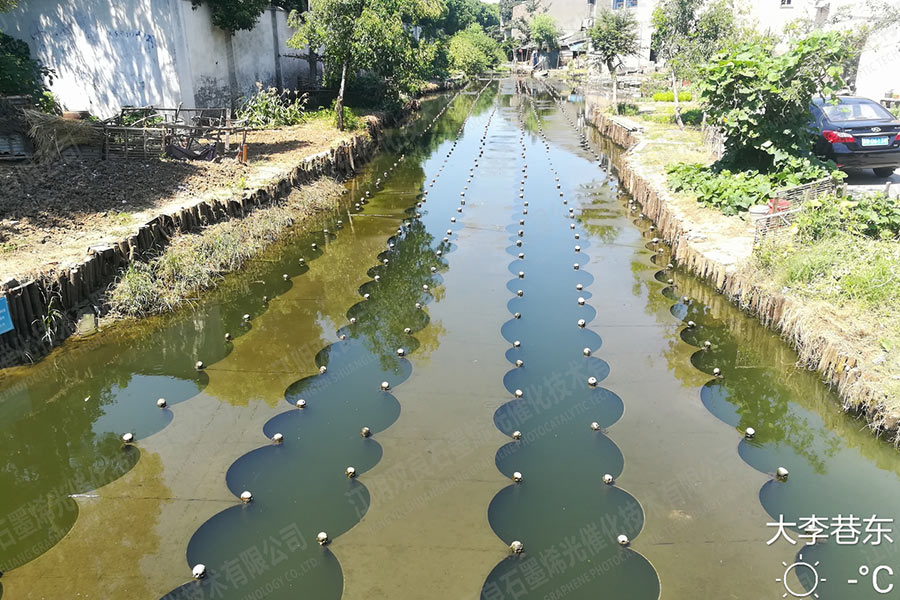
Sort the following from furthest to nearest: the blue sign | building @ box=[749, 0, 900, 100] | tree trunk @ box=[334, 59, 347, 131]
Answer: building @ box=[749, 0, 900, 100] → tree trunk @ box=[334, 59, 347, 131] → the blue sign

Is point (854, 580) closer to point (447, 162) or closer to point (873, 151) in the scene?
point (873, 151)

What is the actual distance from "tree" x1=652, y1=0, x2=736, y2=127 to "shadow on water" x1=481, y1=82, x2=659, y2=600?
11522 millimetres

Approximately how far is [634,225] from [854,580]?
8245mm

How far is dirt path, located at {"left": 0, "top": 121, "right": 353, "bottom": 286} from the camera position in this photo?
788 centimetres

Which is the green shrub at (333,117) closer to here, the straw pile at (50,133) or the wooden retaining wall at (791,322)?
the straw pile at (50,133)

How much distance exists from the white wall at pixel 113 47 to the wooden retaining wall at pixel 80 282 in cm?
594

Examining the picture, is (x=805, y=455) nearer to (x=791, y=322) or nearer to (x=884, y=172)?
(x=791, y=322)

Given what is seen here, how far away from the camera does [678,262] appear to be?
383 inches

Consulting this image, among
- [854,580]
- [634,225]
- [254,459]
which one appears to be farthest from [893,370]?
[634,225]

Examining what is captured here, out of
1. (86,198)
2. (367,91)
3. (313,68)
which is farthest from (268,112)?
(86,198)

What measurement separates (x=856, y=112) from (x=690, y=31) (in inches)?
356

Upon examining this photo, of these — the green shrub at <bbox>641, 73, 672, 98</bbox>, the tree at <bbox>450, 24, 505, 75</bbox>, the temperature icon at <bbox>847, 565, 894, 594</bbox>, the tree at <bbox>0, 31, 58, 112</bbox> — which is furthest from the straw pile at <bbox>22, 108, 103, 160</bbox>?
the tree at <bbox>450, 24, 505, 75</bbox>

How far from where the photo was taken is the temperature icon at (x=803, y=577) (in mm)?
4195

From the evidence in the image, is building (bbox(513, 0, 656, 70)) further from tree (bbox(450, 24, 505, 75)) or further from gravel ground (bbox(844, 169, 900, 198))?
gravel ground (bbox(844, 169, 900, 198))
